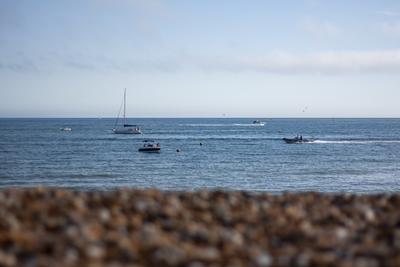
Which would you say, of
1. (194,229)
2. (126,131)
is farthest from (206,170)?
(126,131)

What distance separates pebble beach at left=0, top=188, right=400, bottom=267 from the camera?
6414 millimetres

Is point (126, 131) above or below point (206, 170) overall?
above

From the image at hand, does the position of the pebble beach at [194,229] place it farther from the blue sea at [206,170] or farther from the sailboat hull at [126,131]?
the sailboat hull at [126,131]

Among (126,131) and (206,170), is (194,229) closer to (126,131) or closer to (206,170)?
(206,170)

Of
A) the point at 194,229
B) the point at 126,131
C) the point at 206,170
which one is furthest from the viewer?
the point at 126,131

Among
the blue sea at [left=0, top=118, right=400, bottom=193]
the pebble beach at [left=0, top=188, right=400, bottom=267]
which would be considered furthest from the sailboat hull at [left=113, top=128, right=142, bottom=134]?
the pebble beach at [left=0, top=188, right=400, bottom=267]

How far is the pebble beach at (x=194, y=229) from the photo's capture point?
253 inches

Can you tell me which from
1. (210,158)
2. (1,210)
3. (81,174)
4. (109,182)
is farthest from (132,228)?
(210,158)

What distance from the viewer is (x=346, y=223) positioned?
8297 mm

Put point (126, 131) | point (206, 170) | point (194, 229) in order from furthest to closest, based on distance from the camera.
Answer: point (126, 131) → point (206, 170) → point (194, 229)

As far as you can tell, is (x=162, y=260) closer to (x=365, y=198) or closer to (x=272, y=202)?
(x=272, y=202)

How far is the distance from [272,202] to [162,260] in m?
3.78

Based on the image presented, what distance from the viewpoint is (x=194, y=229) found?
758 centimetres

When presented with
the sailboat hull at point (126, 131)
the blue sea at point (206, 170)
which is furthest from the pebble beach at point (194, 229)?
the sailboat hull at point (126, 131)
